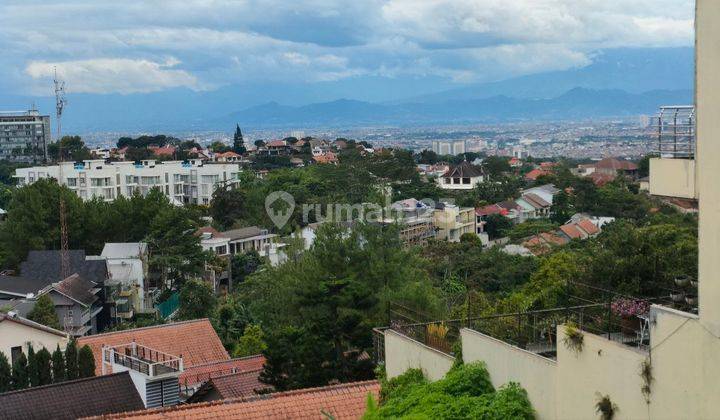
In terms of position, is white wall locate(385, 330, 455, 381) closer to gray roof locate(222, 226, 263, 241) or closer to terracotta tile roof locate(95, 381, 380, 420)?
terracotta tile roof locate(95, 381, 380, 420)

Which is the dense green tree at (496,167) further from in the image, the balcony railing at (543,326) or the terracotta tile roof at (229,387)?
the balcony railing at (543,326)

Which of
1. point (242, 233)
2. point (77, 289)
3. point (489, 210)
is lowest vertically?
point (489, 210)

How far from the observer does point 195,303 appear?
87.2 ft

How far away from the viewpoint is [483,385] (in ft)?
25.6

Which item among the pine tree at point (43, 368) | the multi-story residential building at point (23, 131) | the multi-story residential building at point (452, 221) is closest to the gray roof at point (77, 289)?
the pine tree at point (43, 368)

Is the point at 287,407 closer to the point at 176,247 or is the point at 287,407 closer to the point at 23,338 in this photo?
the point at 23,338

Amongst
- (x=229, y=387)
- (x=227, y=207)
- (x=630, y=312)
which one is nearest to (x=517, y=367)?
(x=630, y=312)

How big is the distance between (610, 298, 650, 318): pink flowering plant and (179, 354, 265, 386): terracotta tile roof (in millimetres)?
8742

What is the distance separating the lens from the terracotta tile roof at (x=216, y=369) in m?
15.2

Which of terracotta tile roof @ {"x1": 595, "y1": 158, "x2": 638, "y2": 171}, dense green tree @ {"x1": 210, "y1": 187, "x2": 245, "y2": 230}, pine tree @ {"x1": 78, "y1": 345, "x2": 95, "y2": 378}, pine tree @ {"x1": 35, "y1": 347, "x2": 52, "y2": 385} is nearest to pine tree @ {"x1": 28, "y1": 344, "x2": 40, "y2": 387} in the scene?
pine tree @ {"x1": 35, "y1": 347, "x2": 52, "y2": 385}

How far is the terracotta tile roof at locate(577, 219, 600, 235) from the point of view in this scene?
1700 inches

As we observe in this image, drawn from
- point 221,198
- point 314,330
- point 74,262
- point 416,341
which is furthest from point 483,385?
point 221,198

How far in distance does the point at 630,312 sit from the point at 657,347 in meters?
1.13

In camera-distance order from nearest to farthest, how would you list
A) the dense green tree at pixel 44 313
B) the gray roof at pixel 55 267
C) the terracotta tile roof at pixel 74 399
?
the terracotta tile roof at pixel 74 399
the dense green tree at pixel 44 313
the gray roof at pixel 55 267
